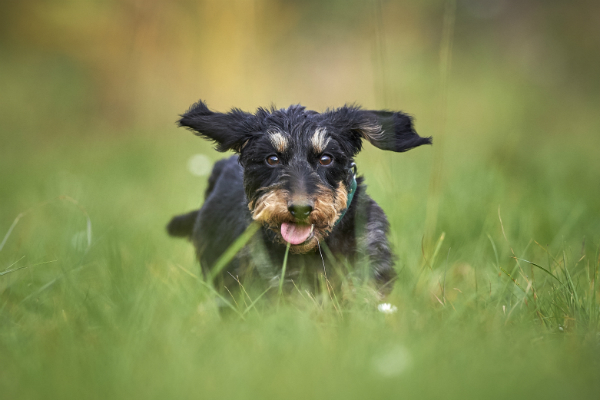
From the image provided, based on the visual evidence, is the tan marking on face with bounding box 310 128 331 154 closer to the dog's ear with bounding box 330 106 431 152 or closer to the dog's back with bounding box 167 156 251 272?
the dog's ear with bounding box 330 106 431 152

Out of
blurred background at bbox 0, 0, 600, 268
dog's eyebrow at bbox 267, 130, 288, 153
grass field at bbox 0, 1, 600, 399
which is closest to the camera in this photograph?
grass field at bbox 0, 1, 600, 399

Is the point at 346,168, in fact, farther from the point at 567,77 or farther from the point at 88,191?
the point at 567,77

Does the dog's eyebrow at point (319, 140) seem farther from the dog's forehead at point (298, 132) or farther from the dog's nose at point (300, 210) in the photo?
the dog's nose at point (300, 210)

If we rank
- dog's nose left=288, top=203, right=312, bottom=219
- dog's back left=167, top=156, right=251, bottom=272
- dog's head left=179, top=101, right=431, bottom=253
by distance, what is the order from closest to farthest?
dog's nose left=288, top=203, right=312, bottom=219 < dog's head left=179, top=101, right=431, bottom=253 < dog's back left=167, top=156, right=251, bottom=272

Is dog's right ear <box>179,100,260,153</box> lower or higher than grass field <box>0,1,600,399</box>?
higher

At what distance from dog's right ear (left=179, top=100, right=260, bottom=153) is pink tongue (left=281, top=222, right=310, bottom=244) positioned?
78 centimetres

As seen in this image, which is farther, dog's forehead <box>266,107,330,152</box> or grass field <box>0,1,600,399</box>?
dog's forehead <box>266,107,330,152</box>

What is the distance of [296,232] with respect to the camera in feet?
10.1

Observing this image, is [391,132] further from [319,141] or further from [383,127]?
[319,141]

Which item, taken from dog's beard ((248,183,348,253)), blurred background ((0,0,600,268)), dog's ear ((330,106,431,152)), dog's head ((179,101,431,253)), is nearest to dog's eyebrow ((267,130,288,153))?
dog's head ((179,101,431,253))

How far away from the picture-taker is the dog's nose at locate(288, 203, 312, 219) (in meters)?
2.94

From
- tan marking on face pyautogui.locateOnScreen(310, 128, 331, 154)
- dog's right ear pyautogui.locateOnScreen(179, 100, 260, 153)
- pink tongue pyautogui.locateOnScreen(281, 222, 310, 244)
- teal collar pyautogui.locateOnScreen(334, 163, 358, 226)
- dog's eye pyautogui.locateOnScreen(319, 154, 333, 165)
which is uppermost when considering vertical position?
dog's right ear pyautogui.locateOnScreen(179, 100, 260, 153)

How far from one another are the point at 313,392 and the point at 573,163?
18.3 ft

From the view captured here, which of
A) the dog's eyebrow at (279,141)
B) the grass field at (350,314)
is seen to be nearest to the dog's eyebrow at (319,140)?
the dog's eyebrow at (279,141)
